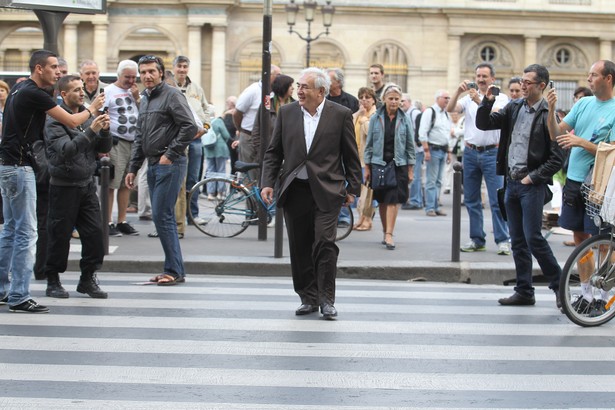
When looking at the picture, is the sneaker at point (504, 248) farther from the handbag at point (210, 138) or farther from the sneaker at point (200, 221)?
the handbag at point (210, 138)

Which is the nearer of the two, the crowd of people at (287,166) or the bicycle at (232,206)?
the crowd of people at (287,166)

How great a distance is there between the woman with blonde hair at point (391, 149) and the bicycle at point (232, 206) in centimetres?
63

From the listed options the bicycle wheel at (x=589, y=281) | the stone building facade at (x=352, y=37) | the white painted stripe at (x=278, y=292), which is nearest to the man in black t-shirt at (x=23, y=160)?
the white painted stripe at (x=278, y=292)

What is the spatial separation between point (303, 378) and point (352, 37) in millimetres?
41140

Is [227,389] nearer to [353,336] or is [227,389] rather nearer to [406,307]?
[353,336]

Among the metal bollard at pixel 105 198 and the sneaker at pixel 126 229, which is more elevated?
the metal bollard at pixel 105 198

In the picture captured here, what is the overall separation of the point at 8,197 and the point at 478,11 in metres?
41.5

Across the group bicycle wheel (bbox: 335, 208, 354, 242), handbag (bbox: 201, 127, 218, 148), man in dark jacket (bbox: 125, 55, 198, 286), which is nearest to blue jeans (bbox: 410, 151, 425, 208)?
handbag (bbox: 201, 127, 218, 148)

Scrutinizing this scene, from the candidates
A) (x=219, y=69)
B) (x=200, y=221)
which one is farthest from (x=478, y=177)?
(x=219, y=69)

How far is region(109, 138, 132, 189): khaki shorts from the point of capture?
13242 millimetres

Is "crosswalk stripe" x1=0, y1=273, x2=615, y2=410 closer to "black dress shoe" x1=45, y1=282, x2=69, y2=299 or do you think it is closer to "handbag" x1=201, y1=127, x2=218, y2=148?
"black dress shoe" x1=45, y1=282, x2=69, y2=299

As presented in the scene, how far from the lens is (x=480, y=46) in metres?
48.9

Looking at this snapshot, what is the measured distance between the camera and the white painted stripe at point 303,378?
6.35 m

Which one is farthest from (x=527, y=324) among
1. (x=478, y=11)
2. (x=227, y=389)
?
(x=478, y=11)
